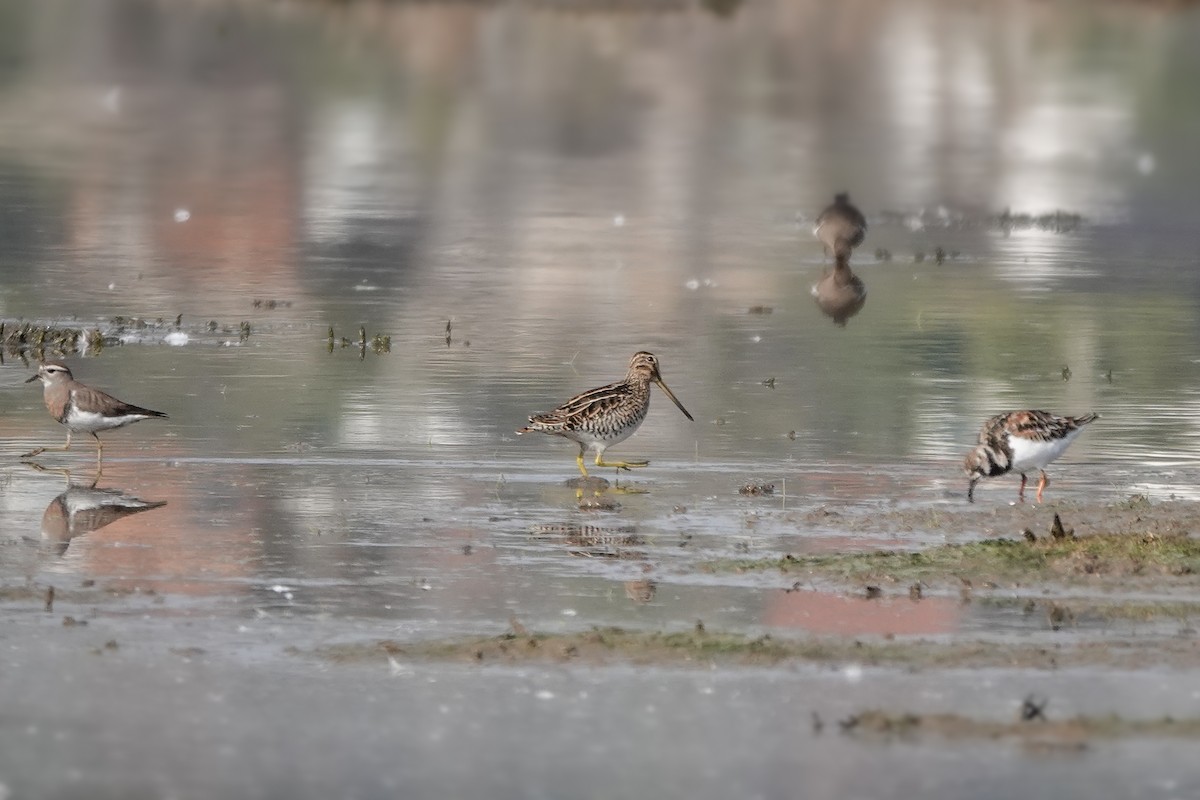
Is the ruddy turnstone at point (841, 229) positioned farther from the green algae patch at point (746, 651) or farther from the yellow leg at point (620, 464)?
the green algae patch at point (746, 651)

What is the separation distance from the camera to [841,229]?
26891 mm

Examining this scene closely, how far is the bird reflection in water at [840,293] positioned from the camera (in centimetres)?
2334

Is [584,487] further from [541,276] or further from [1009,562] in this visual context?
[541,276]

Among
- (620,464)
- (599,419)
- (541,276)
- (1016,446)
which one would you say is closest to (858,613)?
(1016,446)

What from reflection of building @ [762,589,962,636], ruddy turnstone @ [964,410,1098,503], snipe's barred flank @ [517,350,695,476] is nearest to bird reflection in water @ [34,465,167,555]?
snipe's barred flank @ [517,350,695,476]

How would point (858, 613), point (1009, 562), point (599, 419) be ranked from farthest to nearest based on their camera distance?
point (599, 419) → point (1009, 562) → point (858, 613)

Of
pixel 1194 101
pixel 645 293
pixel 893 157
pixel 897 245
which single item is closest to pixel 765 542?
pixel 645 293

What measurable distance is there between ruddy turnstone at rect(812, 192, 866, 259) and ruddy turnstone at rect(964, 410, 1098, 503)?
12.3 m

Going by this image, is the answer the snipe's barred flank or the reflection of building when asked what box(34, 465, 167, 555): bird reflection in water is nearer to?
the snipe's barred flank

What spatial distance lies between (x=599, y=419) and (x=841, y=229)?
39.4 ft

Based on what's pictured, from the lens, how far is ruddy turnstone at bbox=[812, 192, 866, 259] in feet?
88.2

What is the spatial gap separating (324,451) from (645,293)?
30.3ft

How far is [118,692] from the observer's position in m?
9.86

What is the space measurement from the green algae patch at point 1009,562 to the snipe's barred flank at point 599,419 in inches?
123
